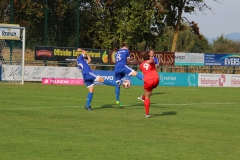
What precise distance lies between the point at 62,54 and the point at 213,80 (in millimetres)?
12015

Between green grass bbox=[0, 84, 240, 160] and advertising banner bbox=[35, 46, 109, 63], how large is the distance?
19236mm

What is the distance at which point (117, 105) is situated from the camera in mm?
21000

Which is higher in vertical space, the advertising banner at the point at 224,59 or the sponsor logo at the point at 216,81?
the advertising banner at the point at 224,59

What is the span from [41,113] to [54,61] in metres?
23.2

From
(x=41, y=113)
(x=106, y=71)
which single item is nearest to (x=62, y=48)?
(x=106, y=71)

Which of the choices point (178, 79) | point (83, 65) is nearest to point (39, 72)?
point (178, 79)

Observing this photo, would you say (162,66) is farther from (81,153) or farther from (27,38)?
(81,153)

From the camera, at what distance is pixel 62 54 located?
4072 centimetres

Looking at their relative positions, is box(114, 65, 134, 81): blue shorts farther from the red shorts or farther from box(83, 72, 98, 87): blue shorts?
the red shorts

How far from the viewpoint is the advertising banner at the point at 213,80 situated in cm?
4269

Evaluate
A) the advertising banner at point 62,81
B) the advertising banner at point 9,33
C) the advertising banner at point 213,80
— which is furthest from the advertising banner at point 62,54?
the advertising banner at point 213,80

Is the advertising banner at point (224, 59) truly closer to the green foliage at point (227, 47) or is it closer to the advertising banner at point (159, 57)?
the advertising banner at point (159, 57)

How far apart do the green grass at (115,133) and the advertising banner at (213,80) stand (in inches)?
882

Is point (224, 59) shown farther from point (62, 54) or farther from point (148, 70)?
point (148, 70)
